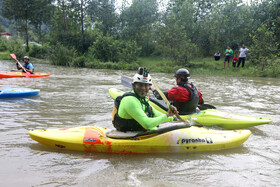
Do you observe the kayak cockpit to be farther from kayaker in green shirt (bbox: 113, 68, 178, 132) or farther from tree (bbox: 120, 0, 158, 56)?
tree (bbox: 120, 0, 158, 56)

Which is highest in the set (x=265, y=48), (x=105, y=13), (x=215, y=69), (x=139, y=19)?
(x=105, y=13)

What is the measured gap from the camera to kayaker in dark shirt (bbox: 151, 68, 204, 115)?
476 cm

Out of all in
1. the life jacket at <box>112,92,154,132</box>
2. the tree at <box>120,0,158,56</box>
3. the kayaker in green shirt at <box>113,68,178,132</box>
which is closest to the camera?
the kayaker in green shirt at <box>113,68,178,132</box>

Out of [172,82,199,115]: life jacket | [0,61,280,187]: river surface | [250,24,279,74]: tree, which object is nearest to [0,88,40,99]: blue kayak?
[0,61,280,187]: river surface

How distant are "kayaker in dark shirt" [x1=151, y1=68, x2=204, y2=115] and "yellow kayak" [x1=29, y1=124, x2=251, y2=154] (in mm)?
990

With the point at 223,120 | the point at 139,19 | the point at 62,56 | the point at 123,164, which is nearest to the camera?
the point at 123,164

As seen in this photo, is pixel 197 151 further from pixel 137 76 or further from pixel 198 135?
pixel 137 76

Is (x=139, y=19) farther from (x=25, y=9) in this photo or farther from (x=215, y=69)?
(x=215, y=69)

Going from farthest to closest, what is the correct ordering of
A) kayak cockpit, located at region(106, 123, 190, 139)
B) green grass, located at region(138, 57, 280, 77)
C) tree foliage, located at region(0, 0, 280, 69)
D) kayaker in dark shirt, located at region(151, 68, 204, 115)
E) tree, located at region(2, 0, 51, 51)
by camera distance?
tree, located at region(2, 0, 51, 51)
tree foliage, located at region(0, 0, 280, 69)
green grass, located at region(138, 57, 280, 77)
kayaker in dark shirt, located at region(151, 68, 204, 115)
kayak cockpit, located at region(106, 123, 190, 139)

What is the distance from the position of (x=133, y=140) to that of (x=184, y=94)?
1.59 m

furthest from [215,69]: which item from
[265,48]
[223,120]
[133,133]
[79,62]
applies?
[133,133]

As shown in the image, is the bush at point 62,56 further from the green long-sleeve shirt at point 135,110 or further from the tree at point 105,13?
the green long-sleeve shirt at point 135,110

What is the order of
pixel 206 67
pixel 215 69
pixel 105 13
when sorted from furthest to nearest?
pixel 105 13 < pixel 206 67 < pixel 215 69

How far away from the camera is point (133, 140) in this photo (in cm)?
364
